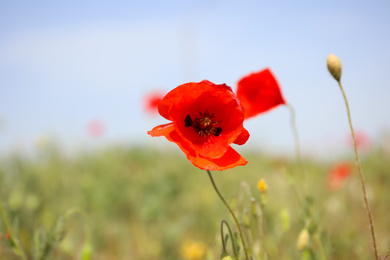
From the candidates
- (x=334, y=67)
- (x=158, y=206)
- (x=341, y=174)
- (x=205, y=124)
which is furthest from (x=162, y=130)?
(x=341, y=174)

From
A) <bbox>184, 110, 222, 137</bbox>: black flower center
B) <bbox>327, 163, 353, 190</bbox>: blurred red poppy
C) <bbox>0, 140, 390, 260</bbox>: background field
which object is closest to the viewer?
<bbox>184, 110, 222, 137</bbox>: black flower center

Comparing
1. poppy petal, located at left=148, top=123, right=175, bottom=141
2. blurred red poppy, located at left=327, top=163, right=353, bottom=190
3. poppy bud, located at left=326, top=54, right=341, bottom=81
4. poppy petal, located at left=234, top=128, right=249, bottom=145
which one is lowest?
blurred red poppy, located at left=327, top=163, right=353, bottom=190

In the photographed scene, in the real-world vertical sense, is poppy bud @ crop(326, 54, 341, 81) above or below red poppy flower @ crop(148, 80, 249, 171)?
above

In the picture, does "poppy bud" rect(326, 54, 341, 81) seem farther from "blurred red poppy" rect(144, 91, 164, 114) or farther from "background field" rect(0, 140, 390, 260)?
"blurred red poppy" rect(144, 91, 164, 114)

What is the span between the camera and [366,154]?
6.02m

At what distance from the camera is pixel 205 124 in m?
1.30

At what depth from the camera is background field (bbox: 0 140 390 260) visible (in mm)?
2674

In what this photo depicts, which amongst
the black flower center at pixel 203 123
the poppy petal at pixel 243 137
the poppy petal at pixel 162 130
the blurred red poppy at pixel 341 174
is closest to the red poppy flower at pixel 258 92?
the black flower center at pixel 203 123

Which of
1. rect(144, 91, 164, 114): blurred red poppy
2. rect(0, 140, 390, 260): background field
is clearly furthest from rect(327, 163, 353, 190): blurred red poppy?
rect(144, 91, 164, 114): blurred red poppy

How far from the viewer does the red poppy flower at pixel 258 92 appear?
158 centimetres

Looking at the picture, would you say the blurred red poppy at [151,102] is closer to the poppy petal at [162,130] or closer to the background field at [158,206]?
the background field at [158,206]

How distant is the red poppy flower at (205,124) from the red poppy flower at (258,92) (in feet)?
1.09

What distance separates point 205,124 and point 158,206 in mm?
2076

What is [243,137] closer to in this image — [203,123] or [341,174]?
[203,123]
